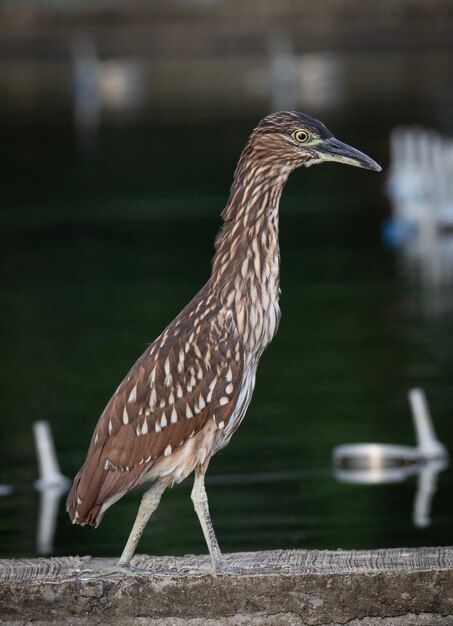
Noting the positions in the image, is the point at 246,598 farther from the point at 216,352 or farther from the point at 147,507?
the point at 216,352

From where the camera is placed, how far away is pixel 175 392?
6422mm

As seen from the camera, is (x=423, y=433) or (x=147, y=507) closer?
(x=147, y=507)

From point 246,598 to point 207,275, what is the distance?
54.6 ft

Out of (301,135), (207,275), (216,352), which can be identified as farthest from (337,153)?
(207,275)

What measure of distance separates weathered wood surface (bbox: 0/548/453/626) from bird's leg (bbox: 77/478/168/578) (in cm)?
5

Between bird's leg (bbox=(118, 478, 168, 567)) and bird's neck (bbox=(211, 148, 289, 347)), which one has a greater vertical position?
bird's neck (bbox=(211, 148, 289, 347))

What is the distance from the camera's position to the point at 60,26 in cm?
7725

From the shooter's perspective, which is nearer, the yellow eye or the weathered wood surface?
the yellow eye

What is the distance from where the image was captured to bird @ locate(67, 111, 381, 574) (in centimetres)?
642

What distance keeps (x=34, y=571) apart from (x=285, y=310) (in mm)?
13981

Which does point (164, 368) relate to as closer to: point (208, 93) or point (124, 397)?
point (124, 397)

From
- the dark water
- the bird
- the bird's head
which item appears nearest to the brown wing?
the bird

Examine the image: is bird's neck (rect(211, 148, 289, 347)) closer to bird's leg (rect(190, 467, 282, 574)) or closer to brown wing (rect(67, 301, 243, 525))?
brown wing (rect(67, 301, 243, 525))

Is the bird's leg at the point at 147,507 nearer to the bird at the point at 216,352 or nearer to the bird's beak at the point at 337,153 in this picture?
the bird at the point at 216,352
